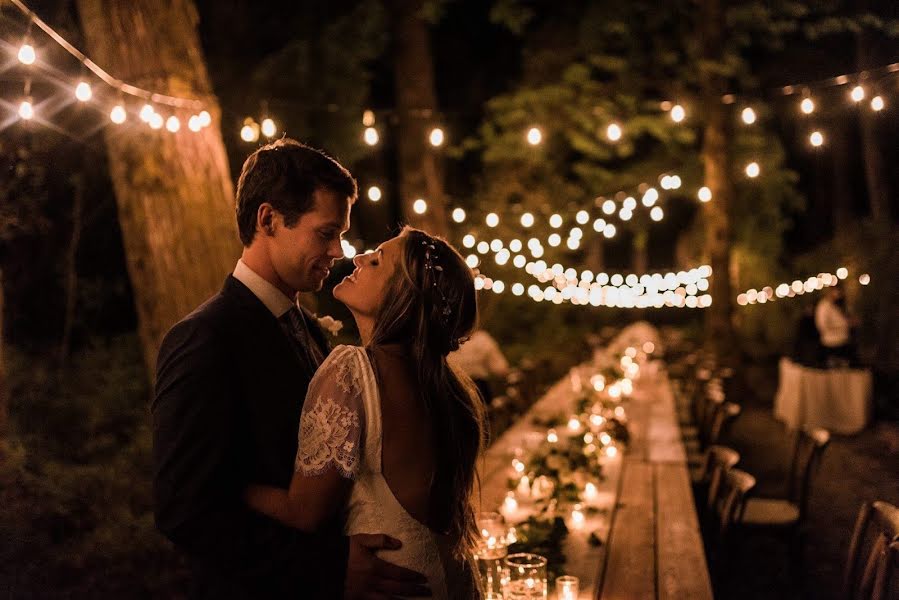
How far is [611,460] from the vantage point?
16.3 ft

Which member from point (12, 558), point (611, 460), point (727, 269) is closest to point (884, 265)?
point (727, 269)

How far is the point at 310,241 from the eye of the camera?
2.09 meters

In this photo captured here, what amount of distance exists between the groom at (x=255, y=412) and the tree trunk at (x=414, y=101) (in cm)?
955

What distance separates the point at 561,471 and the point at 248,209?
2.36 metres

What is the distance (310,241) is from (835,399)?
1012cm

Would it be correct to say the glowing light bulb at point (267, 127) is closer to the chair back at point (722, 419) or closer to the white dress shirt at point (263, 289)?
the chair back at point (722, 419)

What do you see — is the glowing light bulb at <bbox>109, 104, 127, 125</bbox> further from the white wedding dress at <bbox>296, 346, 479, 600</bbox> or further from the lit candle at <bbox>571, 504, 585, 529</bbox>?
the white wedding dress at <bbox>296, 346, 479, 600</bbox>

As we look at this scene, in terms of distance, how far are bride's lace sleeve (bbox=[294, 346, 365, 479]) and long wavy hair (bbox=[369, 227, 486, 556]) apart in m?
0.11

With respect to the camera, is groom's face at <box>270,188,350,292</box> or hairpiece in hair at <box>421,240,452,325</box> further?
groom's face at <box>270,188,350,292</box>

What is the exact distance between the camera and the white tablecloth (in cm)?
1075

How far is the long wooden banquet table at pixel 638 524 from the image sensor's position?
9.75 ft

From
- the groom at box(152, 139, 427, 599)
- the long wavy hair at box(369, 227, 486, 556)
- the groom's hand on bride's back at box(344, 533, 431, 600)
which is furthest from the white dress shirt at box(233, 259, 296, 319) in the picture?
the groom's hand on bride's back at box(344, 533, 431, 600)

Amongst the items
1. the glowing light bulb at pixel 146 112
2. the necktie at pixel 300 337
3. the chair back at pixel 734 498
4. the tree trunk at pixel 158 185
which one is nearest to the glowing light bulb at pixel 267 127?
the tree trunk at pixel 158 185

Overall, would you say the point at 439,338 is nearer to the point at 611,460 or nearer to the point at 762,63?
the point at 611,460
